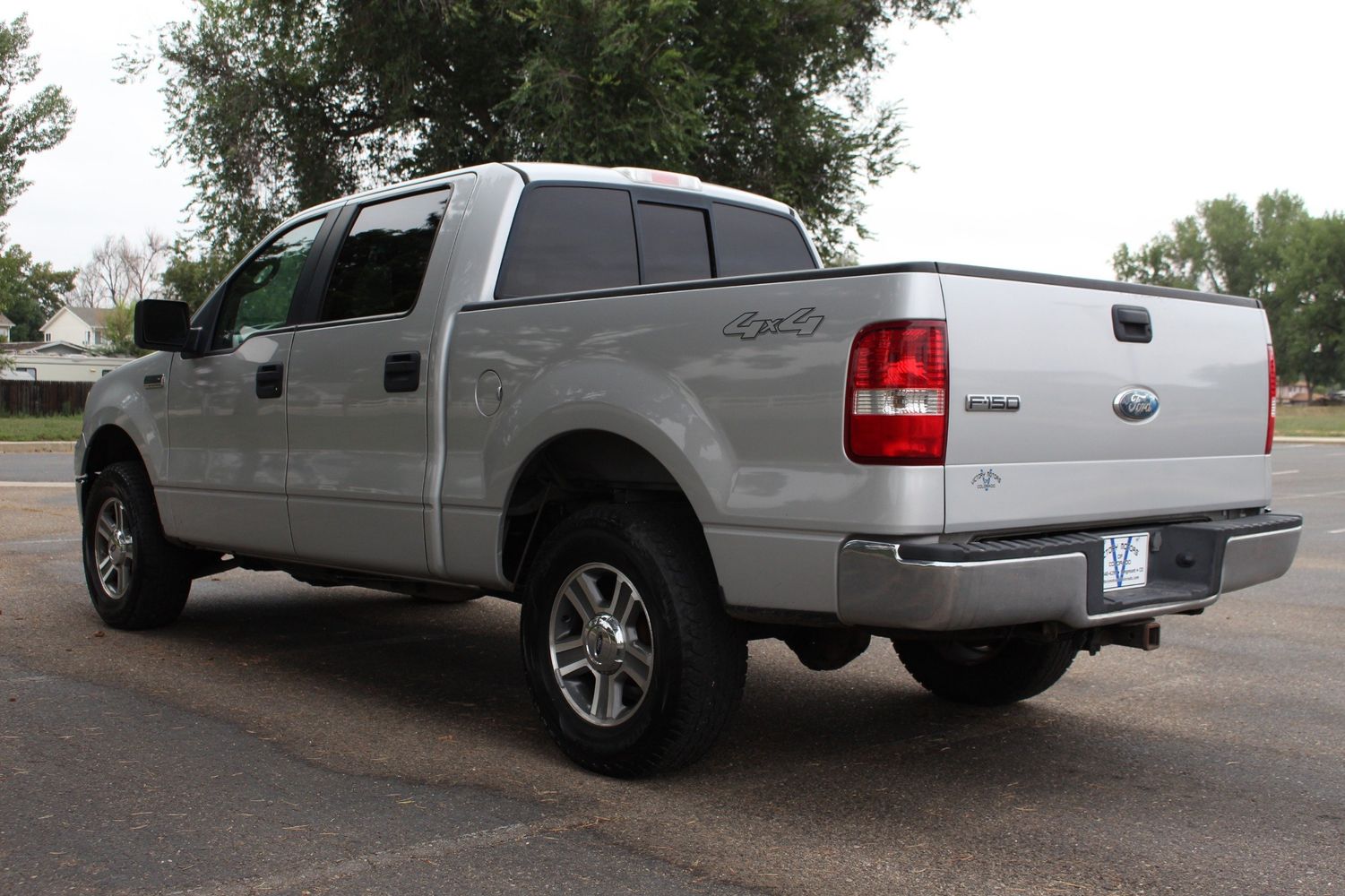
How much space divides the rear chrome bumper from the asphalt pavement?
627 mm

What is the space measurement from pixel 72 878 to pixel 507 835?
3.65 ft

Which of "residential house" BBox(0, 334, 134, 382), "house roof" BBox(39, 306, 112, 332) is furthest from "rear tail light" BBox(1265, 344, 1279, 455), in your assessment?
"house roof" BBox(39, 306, 112, 332)

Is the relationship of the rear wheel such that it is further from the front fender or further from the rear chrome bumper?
the front fender

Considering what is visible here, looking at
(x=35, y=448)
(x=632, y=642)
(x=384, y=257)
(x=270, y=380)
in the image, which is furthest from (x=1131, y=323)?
(x=35, y=448)

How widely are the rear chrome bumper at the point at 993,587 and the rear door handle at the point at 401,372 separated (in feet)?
6.74

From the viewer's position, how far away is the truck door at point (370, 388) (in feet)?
16.9

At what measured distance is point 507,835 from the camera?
12.5ft

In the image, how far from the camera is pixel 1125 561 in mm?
4113

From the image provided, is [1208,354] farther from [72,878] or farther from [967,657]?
[72,878]

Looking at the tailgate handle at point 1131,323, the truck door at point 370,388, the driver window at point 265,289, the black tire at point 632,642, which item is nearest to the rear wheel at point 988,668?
the black tire at point 632,642

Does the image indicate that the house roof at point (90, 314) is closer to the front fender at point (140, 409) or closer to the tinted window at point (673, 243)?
the front fender at point (140, 409)

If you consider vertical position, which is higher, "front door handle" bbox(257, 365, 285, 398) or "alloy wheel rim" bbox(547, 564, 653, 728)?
"front door handle" bbox(257, 365, 285, 398)

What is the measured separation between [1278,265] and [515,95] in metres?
94.3

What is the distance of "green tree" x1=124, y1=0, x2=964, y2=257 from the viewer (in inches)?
792
